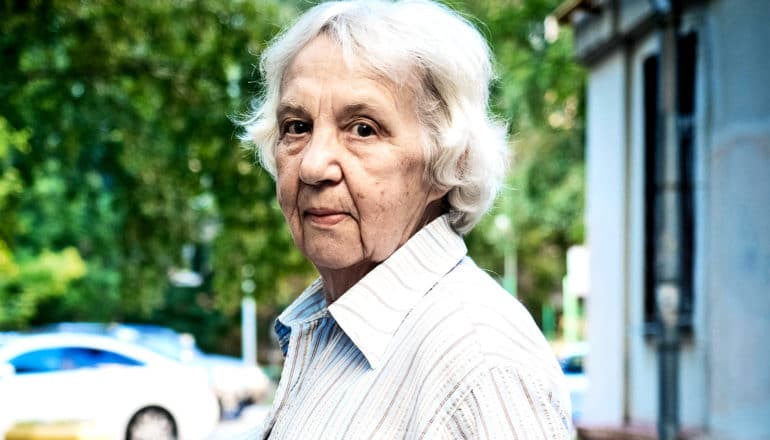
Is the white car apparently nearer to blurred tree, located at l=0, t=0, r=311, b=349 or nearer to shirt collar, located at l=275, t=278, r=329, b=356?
blurred tree, located at l=0, t=0, r=311, b=349

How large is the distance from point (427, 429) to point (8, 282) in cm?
2472

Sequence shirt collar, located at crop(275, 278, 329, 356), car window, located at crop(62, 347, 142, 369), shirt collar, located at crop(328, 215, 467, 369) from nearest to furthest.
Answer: shirt collar, located at crop(328, 215, 467, 369), shirt collar, located at crop(275, 278, 329, 356), car window, located at crop(62, 347, 142, 369)

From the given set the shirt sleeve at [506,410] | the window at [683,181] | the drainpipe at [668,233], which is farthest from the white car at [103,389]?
the shirt sleeve at [506,410]

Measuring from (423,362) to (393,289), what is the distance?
0.68 ft

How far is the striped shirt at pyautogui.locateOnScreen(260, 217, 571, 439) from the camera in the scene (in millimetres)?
1398

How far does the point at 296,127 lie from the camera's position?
178 cm

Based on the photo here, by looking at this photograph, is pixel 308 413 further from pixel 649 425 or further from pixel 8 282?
pixel 8 282

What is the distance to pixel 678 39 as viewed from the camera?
709cm

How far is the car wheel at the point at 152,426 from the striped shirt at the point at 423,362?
1038 cm

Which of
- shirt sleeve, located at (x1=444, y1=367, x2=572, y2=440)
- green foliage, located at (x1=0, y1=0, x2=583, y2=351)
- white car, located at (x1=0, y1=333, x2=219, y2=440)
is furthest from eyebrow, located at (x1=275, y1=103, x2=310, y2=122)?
white car, located at (x1=0, y1=333, x2=219, y2=440)

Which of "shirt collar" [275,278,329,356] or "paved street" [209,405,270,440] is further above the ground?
"paved street" [209,405,270,440]

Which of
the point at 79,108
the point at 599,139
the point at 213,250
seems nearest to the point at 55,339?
the point at 213,250

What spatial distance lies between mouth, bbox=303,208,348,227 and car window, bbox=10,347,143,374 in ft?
35.3

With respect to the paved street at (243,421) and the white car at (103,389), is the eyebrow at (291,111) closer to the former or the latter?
the white car at (103,389)
